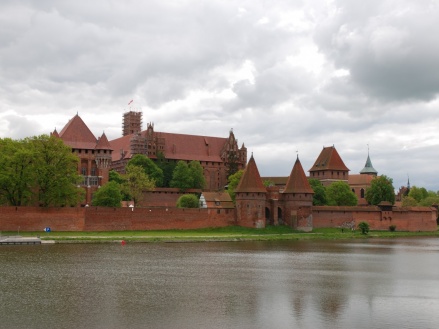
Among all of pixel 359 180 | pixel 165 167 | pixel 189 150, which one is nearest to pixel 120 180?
pixel 165 167

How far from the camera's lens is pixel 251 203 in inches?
2232

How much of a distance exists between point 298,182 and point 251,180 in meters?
4.73

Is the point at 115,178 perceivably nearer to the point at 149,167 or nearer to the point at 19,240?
the point at 149,167

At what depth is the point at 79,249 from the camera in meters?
36.3

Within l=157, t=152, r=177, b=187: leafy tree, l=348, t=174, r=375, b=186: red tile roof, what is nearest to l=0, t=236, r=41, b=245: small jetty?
l=157, t=152, r=177, b=187: leafy tree

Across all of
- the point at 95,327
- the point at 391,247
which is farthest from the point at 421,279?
the point at 391,247

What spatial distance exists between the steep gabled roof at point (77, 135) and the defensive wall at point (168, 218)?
1410 centimetres

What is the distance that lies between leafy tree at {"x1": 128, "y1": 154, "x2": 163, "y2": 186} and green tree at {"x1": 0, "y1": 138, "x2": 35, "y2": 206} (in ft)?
90.6

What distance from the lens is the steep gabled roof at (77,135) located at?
62.7 m

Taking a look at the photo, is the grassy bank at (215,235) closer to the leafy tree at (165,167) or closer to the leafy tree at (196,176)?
the leafy tree at (196,176)

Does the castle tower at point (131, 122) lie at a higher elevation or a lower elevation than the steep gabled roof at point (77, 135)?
higher

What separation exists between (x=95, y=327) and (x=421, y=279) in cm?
1542

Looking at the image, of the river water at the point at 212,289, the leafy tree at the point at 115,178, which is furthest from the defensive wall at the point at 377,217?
the river water at the point at 212,289

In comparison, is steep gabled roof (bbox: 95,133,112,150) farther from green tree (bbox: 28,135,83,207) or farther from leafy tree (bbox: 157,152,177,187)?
leafy tree (bbox: 157,152,177,187)
